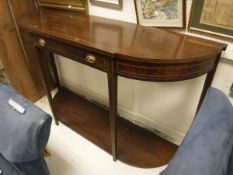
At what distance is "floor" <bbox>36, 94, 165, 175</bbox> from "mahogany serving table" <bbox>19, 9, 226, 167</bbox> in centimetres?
5

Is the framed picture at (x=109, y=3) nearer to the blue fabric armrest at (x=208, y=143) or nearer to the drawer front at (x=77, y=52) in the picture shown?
the drawer front at (x=77, y=52)

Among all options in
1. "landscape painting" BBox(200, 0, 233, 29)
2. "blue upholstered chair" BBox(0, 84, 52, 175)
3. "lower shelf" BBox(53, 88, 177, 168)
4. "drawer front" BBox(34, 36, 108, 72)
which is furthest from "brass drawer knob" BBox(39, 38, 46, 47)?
"landscape painting" BBox(200, 0, 233, 29)

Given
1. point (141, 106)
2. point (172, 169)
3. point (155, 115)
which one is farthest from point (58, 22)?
point (172, 169)

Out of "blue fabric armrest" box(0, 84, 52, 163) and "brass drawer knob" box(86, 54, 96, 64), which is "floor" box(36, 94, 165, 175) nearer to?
"blue fabric armrest" box(0, 84, 52, 163)

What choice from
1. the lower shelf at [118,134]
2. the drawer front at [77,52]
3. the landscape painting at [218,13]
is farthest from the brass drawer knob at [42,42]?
the landscape painting at [218,13]

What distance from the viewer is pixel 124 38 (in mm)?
1024

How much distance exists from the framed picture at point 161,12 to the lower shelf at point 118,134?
2.87ft

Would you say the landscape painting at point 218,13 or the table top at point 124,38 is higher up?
the landscape painting at point 218,13

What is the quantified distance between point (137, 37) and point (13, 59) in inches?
44.5

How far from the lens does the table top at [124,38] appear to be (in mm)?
865

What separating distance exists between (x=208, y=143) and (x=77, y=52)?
29.2 inches

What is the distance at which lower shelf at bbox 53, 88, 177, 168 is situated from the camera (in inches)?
56.0

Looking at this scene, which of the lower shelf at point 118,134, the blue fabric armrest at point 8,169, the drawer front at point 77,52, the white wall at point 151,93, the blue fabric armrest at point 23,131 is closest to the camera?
the blue fabric armrest at point 23,131

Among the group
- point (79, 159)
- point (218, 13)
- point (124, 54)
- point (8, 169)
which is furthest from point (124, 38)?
point (79, 159)
